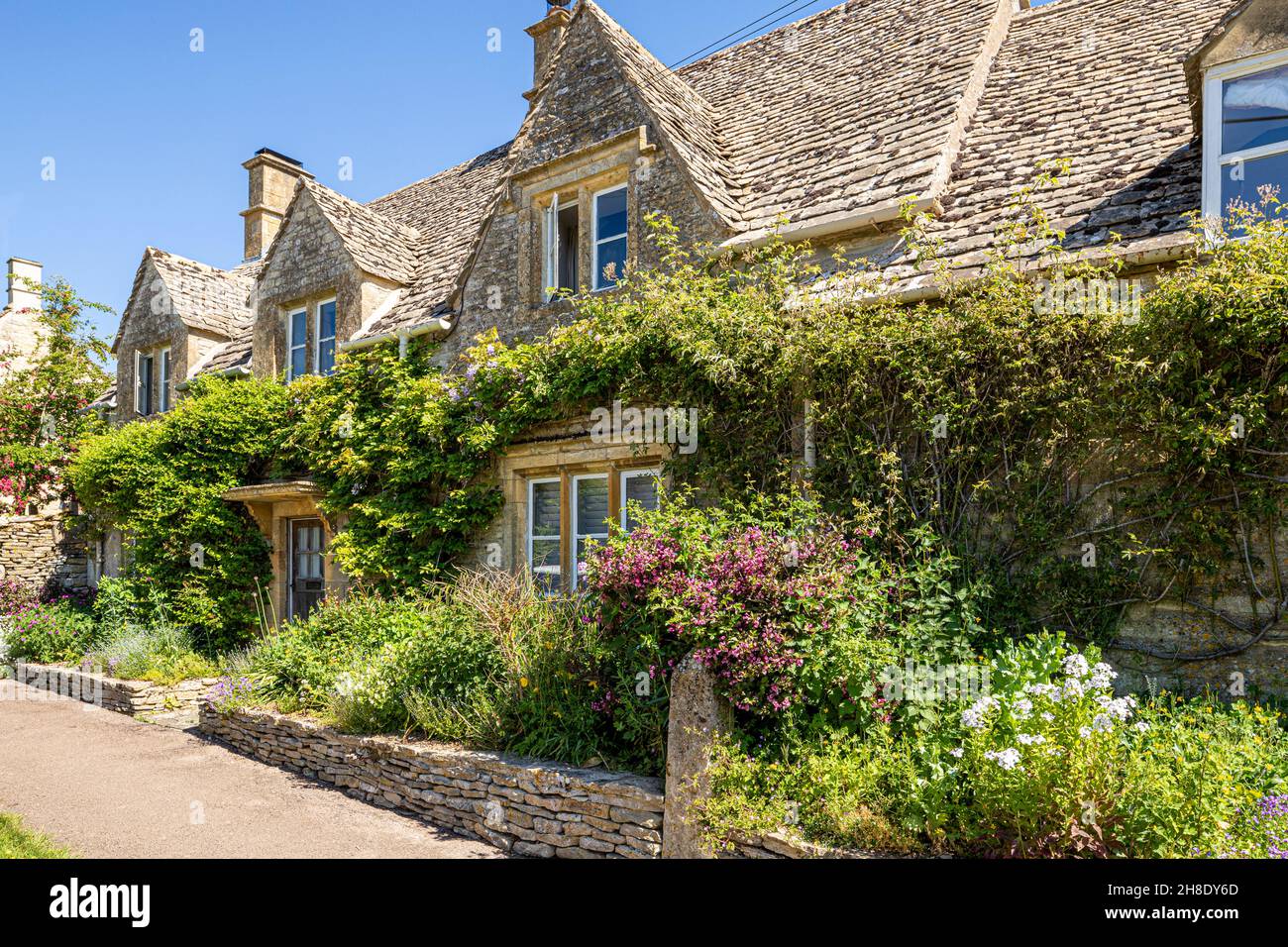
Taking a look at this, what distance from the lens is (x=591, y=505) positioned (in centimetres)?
937

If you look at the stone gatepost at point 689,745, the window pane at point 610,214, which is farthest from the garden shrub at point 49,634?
the stone gatepost at point 689,745

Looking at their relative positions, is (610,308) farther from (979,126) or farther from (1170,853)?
(1170,853)

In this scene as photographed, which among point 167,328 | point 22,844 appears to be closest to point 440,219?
point 167,328

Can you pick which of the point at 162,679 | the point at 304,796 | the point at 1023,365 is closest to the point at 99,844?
the point at 304,796

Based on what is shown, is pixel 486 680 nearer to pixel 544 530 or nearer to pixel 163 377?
pixel 544 530

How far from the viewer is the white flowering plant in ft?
13.7

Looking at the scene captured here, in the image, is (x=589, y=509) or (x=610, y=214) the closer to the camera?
(x=589, y=509)

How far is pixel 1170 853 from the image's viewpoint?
13.0ft

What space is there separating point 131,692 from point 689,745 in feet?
30.7

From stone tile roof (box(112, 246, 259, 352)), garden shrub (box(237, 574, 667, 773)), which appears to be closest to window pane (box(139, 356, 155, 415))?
stone tile roof (box(112, 246, 259, 352))

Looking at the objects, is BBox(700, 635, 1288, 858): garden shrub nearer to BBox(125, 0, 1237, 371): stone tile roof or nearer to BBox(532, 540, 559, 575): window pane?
BBox(125, 0, 1237, 371): stone tile roof

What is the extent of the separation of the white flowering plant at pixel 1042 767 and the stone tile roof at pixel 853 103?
5042mm

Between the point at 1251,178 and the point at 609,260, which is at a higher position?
the point at 609,260

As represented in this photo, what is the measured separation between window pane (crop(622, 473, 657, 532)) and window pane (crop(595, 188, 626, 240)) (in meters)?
3.30
